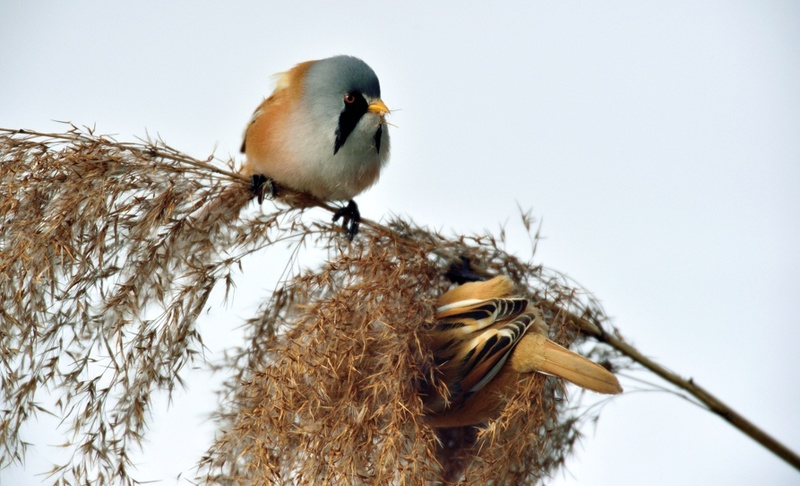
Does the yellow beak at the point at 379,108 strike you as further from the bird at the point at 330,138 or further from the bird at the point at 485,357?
the bird at the point at 485,357

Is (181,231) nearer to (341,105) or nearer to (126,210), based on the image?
(126,210)

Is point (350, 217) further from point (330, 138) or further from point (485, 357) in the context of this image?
point (485, 357)

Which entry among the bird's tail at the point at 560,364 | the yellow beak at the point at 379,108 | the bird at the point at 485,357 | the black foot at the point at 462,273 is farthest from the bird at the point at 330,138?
the bird's tail at the point at 560,364

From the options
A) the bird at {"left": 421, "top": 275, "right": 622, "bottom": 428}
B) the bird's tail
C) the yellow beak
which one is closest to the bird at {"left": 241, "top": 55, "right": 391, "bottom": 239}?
the yellow beak

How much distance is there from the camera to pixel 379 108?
77.9 inches

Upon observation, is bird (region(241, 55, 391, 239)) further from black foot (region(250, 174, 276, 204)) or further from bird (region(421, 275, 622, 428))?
bird (region(421, 275, 622, 428))

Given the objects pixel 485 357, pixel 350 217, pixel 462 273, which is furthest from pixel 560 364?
pixel 350 217

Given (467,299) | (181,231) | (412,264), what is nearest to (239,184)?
(181,231)

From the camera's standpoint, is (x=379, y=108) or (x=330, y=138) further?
(x=330, y=138)

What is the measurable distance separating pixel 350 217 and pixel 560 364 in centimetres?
71

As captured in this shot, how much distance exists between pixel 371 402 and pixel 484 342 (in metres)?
0.31

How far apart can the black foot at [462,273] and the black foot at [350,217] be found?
0.25 m

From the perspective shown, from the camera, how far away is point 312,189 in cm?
208

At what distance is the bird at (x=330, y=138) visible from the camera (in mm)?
2029
